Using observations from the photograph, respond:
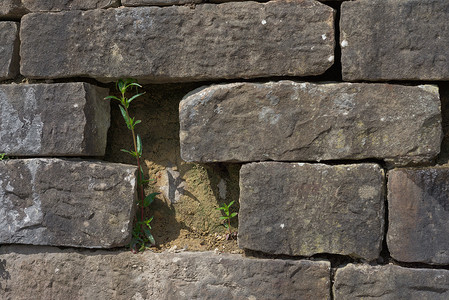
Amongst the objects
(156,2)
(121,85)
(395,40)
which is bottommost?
(121,85)

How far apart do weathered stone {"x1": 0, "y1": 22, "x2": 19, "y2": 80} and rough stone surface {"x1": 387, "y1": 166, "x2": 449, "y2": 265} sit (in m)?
2.23

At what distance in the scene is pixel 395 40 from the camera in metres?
2.46

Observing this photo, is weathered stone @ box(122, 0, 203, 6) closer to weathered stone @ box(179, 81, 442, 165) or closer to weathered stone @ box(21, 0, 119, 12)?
weathered stone @ box(21, 0, 119, 12)

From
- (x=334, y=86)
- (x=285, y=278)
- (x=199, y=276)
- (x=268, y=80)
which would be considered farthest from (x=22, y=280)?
(x=334, y=86)

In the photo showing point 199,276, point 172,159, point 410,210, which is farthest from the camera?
point 172,159

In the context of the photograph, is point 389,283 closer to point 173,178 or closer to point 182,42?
point 173,178

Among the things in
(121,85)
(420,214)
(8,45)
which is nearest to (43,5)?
(8,45)

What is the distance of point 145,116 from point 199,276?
101 cm

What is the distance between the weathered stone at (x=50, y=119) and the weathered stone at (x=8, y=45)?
111mm

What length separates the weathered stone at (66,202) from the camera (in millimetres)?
2695

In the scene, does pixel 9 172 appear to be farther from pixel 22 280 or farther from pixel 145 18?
pixel 145 18

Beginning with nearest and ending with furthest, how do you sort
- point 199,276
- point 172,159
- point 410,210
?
point 410,210 → point 199,276 → point 172,159

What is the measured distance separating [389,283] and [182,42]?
1642 millimetres

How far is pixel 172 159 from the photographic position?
295cm
